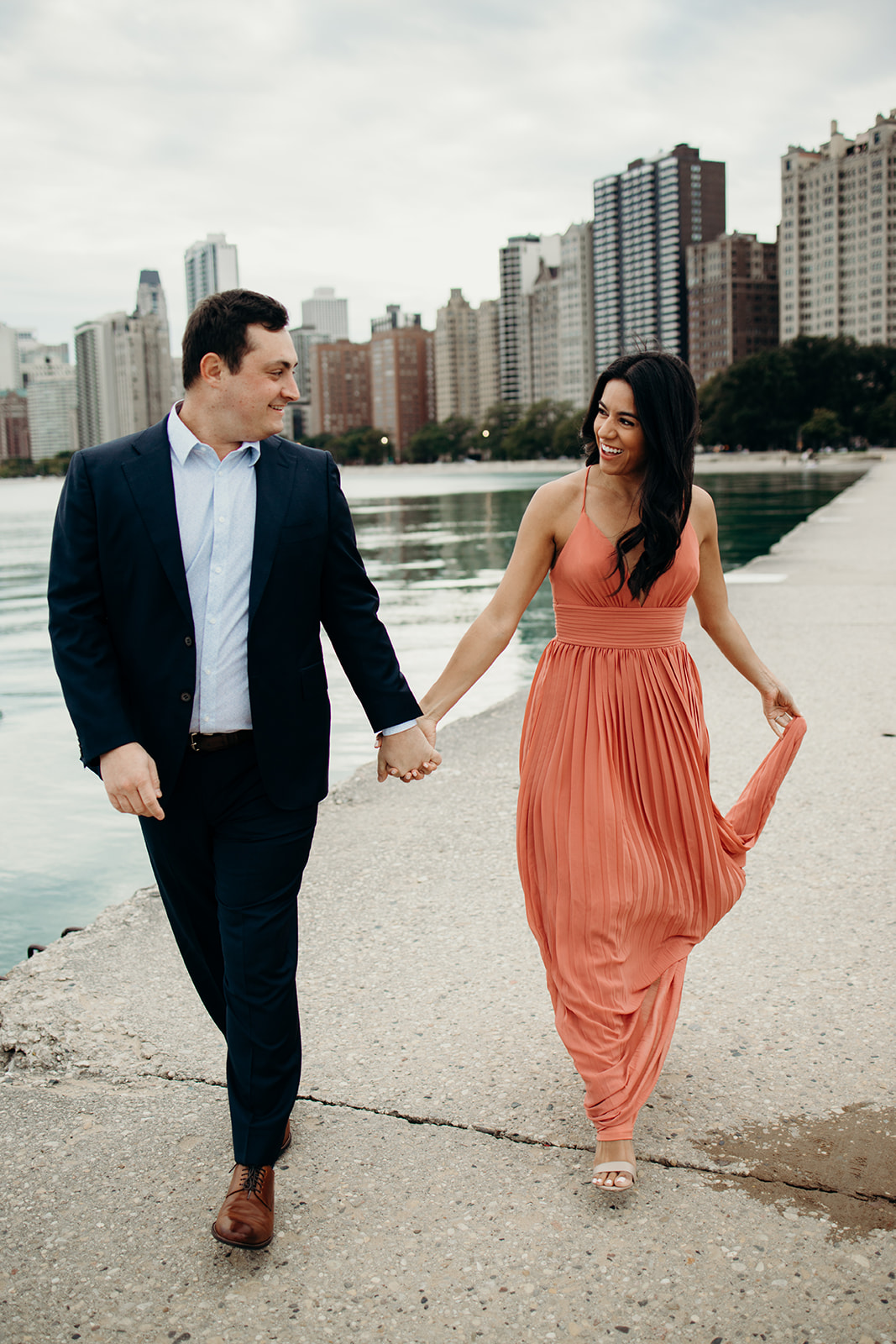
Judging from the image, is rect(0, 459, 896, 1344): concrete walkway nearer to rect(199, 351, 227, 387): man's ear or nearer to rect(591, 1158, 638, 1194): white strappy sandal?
rect(591, 1158, 638, 1194): white strappy sandal

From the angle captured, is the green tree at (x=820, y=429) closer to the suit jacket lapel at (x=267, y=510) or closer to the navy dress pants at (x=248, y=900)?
the suit jacket lapel at (x=267, y=510)

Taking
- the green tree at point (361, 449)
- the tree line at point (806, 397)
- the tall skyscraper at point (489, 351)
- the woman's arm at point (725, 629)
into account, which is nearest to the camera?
the woman's arm at point (725, 629)

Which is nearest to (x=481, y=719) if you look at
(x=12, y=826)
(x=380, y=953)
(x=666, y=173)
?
(x=12, y=826)

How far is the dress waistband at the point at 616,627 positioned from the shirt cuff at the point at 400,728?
449 mm

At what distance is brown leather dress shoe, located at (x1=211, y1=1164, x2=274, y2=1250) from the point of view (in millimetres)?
2330

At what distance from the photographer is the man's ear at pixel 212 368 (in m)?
2.44

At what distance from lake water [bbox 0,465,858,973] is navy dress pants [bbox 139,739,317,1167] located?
3085mm

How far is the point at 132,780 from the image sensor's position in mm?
2346

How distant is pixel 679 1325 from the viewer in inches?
83.0

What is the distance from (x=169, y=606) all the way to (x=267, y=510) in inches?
11.2

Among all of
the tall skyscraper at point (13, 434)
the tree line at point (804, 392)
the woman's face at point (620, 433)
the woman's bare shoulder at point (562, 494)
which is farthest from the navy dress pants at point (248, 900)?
the tall skyscraper at point (13, 434)

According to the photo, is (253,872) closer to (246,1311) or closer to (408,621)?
(246,1311)

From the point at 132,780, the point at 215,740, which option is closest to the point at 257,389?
the point at 215,740

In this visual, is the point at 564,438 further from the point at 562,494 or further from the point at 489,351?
the point at 562,494
